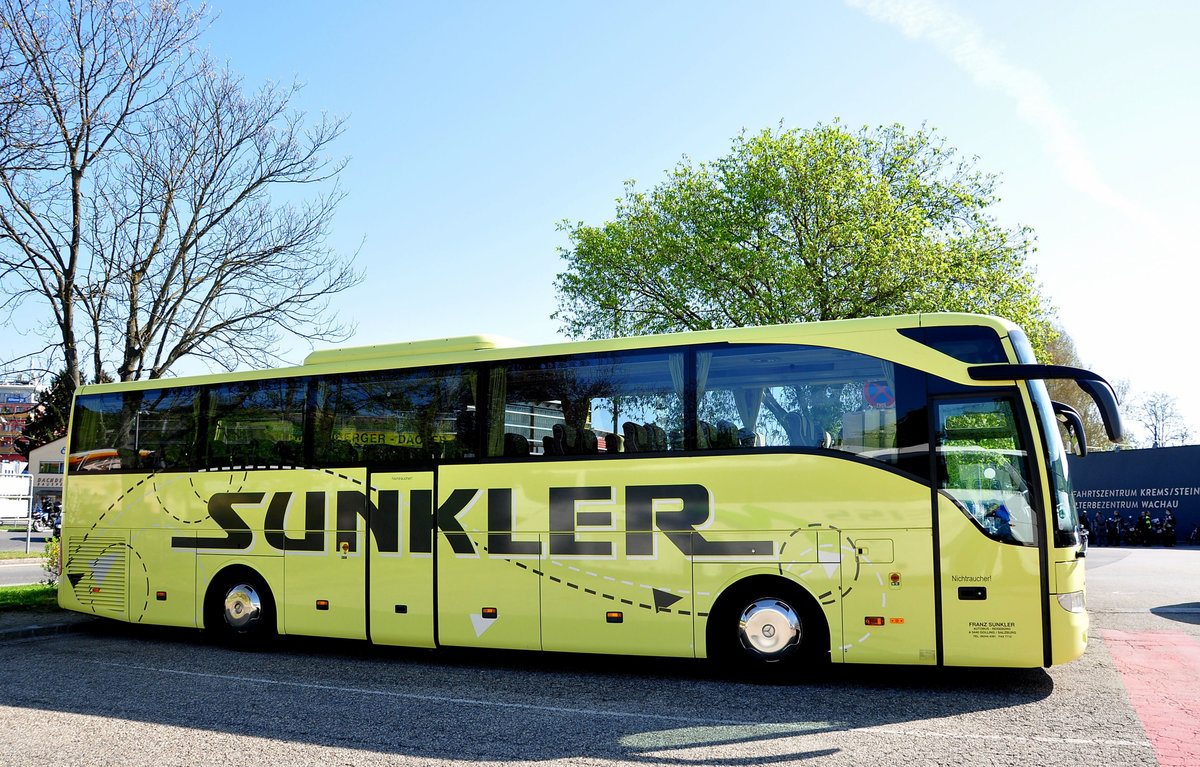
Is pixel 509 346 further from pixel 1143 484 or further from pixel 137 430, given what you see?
pixel 1143 484

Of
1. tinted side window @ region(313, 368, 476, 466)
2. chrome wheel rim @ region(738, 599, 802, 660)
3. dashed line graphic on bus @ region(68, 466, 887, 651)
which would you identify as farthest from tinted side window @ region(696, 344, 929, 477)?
tinted side window @ region(313, 368, 476, 466)

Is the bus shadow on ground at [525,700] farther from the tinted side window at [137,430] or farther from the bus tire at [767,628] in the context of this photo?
the tinted side window at [137,430]

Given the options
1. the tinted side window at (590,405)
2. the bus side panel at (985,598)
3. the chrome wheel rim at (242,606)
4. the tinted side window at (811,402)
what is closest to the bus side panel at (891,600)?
the bus side panel at (985,598)

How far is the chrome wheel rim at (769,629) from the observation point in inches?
299

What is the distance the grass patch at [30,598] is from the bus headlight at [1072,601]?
41.7 feet

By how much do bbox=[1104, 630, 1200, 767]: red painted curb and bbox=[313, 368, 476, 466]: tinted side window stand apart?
6106 mm

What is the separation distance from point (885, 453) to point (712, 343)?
1.81 meters

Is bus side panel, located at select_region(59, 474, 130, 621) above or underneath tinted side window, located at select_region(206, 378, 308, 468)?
underneath

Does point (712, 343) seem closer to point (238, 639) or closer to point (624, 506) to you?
point (624, 506)

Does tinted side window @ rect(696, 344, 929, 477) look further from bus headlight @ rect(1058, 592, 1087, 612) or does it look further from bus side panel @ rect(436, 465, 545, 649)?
bus side panel @ rect(436, 465, 545, 649)

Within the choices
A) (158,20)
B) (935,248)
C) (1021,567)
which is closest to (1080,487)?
(935,248)

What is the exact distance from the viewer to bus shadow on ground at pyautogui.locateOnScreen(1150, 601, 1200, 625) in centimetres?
1224

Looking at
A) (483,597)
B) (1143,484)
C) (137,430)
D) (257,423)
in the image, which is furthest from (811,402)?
(1143,484)

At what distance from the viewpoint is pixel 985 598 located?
7.09m
